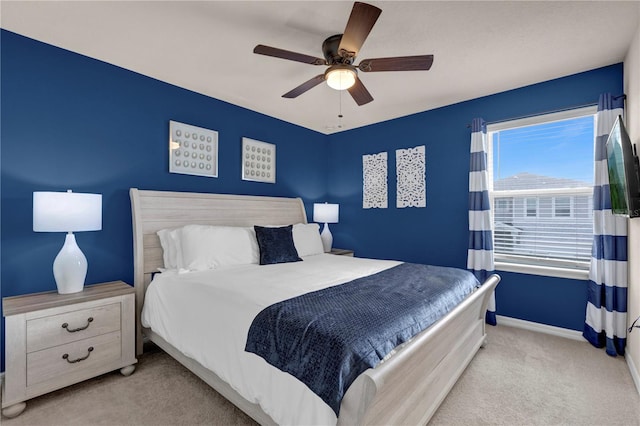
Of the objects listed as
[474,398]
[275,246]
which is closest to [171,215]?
[275,246]

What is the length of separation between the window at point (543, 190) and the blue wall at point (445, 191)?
7.0 inches

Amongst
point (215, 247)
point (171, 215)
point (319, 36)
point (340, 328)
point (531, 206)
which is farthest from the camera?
point (531, 206)

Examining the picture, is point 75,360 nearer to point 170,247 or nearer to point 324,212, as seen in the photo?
point 170,247

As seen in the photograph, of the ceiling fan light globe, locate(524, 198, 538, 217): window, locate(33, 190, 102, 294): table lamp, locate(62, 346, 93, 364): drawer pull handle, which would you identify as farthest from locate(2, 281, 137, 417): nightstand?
locate(524, 198, 538, 217): window

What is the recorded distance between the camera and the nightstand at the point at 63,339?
181cm

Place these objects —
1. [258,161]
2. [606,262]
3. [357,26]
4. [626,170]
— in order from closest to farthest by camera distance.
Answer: [357,26] < [626,170] < [606,262] < [258,161]

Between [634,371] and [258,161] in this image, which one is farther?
[258,161]

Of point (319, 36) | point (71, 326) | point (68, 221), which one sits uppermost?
point (319, 36)

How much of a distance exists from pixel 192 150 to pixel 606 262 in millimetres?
4259

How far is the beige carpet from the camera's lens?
1790 mm

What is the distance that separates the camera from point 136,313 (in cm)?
255

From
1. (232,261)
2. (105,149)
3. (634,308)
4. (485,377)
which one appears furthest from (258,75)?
(634,308)

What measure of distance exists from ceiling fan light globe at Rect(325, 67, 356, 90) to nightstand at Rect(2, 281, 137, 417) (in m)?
2.32

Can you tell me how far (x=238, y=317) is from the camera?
1662 millimetres
